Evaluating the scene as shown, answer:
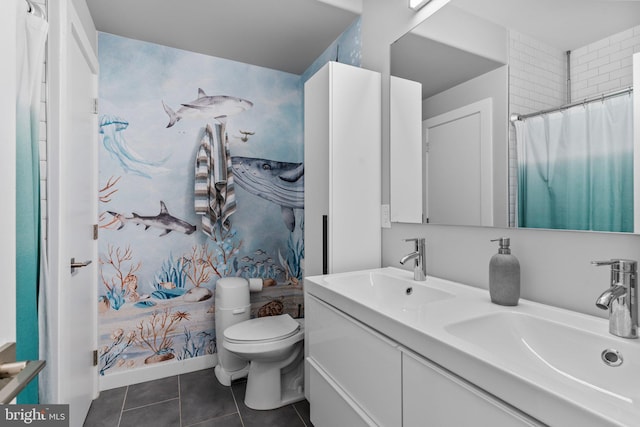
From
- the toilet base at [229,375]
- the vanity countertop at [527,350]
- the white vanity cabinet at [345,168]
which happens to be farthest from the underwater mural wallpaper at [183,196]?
the vanity countertop at [527,350]

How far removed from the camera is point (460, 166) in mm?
1376

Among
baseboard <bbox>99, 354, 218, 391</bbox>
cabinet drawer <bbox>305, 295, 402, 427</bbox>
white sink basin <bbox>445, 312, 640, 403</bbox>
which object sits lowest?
baseboard <bbox>99, 354, 218, 391</bbox>

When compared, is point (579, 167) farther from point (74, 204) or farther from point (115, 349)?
point (115, 349)

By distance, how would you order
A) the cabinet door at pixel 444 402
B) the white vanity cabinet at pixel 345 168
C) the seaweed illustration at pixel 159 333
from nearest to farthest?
the cabinet door at pixel 444 402, the white vanity cabinet at pixel 345 168, the seaweed illustration at pixel 159 333

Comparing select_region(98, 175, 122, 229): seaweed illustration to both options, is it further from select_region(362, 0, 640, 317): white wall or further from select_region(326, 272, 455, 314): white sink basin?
select_region(362, 0, 640, 317): white wall

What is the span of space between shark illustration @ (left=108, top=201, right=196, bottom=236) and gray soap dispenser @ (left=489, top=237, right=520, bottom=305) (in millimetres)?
2034

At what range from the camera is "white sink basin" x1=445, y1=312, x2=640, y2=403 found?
726mm

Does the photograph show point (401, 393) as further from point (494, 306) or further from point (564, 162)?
point (564, 162)

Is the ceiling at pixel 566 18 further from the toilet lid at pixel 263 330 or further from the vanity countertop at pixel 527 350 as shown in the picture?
the toilet lid at pixel 263 330

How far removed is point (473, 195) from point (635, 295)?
2.00 ft

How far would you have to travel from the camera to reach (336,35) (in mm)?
2215

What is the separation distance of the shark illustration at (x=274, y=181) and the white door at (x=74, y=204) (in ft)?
3.24

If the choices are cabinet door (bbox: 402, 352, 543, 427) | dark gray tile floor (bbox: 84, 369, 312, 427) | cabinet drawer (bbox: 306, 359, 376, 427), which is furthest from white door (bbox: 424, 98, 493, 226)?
dark gray tile floor (bbox: 84, 369, 312, 427)

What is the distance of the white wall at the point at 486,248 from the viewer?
0.95m
